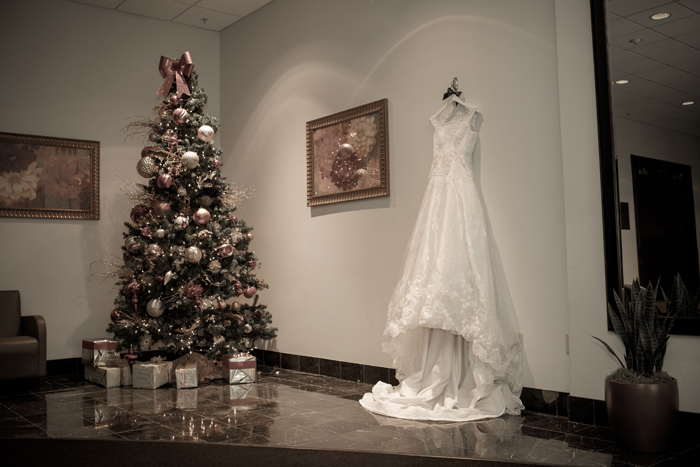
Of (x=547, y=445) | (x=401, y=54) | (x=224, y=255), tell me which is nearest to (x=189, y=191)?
(x=224, y=255)

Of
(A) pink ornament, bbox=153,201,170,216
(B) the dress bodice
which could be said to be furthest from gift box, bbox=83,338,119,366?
(B) the dress bodice

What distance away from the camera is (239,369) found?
16.6 ft

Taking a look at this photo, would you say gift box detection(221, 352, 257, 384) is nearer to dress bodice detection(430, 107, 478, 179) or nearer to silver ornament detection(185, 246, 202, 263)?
silver ornament detection(185, 246, 202, 263)

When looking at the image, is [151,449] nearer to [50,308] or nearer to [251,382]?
[251,382]

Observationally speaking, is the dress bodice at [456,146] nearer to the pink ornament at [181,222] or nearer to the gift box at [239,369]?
the pink ornament at [181,222]

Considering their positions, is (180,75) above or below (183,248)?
above

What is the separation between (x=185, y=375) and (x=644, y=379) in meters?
3.45

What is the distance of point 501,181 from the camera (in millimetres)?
4164

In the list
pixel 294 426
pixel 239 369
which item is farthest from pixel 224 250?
pixel 294 426

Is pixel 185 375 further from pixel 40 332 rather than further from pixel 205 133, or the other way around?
pixel 205 133

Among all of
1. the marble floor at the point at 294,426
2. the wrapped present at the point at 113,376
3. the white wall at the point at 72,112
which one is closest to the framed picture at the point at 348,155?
the marble floor at the point at 294,426

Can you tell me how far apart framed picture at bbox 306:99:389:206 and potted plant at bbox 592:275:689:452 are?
2.28 meters

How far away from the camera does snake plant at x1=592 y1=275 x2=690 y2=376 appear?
10.1 ft

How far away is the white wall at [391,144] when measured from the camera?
3939mm
